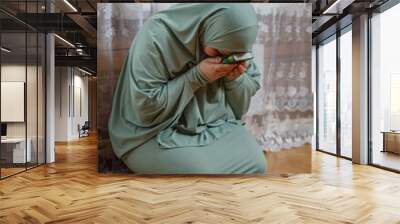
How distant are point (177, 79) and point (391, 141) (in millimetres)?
4247

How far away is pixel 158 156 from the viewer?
5941mm

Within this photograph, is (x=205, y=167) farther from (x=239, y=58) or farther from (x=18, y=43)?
(x=18, y=43)

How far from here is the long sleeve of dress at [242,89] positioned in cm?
604

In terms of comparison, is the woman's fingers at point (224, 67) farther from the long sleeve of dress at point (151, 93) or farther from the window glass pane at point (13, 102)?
the window glass pane at point (13, 102)

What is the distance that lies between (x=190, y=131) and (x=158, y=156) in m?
0.64

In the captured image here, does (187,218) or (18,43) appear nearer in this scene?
(187,218)

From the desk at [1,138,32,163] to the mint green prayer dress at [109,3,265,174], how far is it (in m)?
1.77

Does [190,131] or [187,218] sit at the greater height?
[190,131]

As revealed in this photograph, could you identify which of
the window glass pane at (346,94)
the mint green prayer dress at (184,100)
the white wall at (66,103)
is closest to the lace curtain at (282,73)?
the mint green prayer dress at (184,100)

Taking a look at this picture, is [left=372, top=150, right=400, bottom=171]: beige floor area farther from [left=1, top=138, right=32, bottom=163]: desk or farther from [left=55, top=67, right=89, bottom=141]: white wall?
[left=55, top=67, right=89, bottom=141]: white wall

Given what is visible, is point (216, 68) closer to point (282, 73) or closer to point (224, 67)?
point (224, 67)

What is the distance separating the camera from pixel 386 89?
7219 millimetres

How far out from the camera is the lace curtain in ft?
20.4

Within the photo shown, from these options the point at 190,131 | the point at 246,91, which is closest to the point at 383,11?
the point at 246,91
